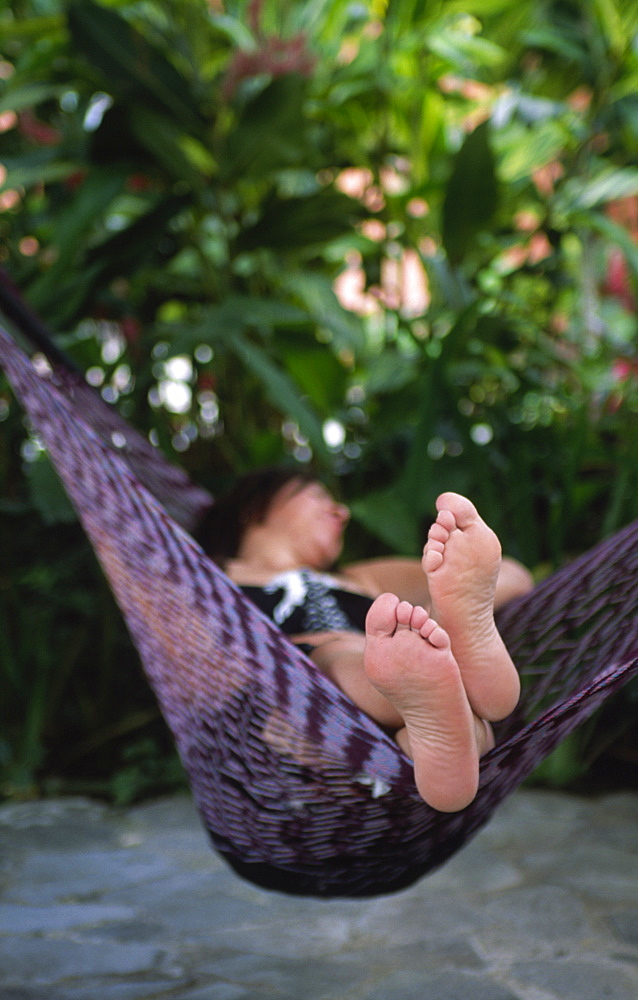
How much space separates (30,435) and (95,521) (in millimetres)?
865

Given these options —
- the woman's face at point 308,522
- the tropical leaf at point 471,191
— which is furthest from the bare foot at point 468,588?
the tropical leaf at point 471,191

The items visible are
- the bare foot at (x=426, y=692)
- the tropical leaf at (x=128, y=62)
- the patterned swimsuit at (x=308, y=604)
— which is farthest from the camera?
the tropical leaf at (x=128, y=62)

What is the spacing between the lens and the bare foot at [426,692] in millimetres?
703

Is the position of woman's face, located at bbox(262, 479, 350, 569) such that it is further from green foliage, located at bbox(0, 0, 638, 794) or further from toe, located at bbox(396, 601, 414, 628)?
toe, located at bbox(396, 601, 414, 628)

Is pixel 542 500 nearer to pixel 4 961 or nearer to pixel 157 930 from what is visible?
pixel 157 930

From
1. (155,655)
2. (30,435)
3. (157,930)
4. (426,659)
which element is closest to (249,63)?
(30,435)

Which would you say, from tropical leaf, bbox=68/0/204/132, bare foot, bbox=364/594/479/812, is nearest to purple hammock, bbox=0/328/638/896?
bare foot, bbox=364/594/479/812

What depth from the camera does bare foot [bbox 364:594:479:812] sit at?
27.7 inches

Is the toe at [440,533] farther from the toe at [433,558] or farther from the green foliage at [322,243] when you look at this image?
the green foliage at [322,243]

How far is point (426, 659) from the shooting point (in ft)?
2.29

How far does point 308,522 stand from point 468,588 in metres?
0.49

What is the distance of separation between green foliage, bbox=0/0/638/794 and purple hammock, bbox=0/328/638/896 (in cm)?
46

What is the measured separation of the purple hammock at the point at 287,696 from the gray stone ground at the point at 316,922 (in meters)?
0.11

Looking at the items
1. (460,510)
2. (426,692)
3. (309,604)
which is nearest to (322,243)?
(309,604)
